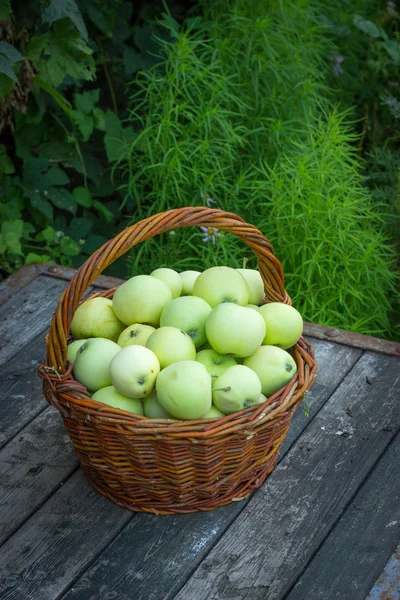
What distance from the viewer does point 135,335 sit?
5.74 ft

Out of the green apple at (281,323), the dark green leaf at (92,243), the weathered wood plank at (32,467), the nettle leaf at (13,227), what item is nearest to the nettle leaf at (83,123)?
the dark green leaf at (92,243)

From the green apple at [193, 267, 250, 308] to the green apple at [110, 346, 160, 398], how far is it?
0.84 ft

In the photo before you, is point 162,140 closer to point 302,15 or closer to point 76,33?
point 76,33

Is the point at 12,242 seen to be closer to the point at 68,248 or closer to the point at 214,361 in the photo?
the point at 68,248

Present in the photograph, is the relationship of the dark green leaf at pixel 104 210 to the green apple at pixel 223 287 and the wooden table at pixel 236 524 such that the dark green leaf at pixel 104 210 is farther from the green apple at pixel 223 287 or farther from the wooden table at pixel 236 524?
the green apple at pixel 223 287

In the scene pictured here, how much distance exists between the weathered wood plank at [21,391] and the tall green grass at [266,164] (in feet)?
2.65

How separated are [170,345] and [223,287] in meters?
0.23

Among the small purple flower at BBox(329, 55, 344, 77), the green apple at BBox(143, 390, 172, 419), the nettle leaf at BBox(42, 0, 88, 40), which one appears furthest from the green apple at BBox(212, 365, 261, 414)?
the small purple flower at BBox(329, 55, 344, 77)

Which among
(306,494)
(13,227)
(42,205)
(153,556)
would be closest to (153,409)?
(153,556)

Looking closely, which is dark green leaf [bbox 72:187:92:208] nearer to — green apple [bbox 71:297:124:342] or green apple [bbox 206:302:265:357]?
green apple [bbox 71:297:124:342]

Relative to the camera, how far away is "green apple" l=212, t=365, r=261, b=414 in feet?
5.18

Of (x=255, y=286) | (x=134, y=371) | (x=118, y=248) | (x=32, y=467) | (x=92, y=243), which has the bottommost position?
(x=92, y=243)

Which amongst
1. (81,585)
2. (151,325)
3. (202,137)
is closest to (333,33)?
(202,137)

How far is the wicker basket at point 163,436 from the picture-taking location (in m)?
1.53
